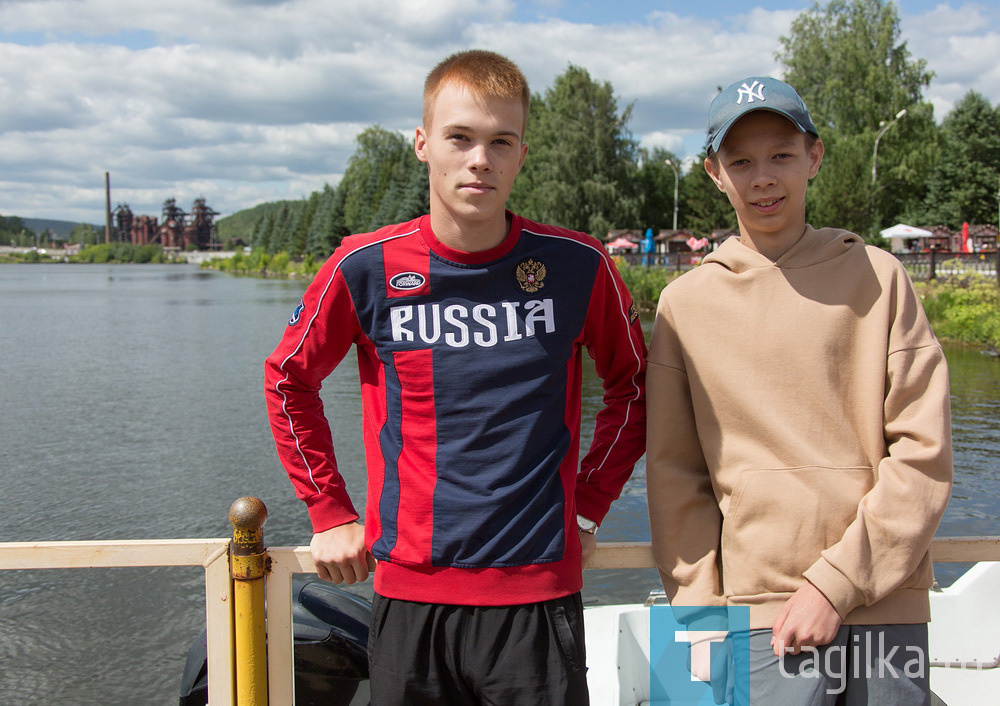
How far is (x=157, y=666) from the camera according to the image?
23.7 ft

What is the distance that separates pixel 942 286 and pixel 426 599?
25577mm

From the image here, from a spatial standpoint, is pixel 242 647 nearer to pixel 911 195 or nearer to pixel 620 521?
pixel 620 521

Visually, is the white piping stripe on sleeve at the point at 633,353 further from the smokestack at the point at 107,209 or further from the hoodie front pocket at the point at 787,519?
the smokestack at the point at 107,209

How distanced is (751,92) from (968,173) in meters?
55.4

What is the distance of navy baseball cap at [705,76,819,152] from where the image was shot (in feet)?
6.10

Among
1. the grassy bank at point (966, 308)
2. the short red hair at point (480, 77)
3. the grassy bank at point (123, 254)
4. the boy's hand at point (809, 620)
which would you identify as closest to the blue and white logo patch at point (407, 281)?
the short red hair at point (480, 77)

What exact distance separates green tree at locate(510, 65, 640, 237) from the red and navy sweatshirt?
4219 cm

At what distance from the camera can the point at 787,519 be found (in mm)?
1776

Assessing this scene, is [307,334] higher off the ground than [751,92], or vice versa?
[751,92]

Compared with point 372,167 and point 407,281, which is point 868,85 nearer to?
point 372,167

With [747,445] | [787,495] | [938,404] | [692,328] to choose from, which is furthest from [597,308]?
[938,404]

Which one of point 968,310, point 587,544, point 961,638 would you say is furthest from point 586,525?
point 968,310

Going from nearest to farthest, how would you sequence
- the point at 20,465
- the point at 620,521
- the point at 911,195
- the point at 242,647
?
the point at 242,647 < the point at 620,521 < the point at 20,465 < the point at 911,195

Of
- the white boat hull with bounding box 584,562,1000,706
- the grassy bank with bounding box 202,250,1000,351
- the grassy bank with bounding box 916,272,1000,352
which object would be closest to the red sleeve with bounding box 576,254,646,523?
the white boat hull with bounding box 584,562,1000,706
